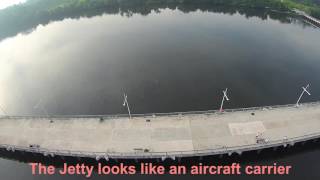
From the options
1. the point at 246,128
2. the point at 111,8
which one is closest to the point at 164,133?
the point at 246,128

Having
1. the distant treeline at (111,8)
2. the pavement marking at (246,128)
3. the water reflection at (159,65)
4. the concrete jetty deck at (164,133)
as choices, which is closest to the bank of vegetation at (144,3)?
the distant treeline at (111,8)

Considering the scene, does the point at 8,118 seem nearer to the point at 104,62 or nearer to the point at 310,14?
the point at 104,62

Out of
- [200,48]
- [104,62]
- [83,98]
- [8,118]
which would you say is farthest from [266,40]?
[8,118]

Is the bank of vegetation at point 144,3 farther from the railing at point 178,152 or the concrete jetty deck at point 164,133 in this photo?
the railing at point 178,152

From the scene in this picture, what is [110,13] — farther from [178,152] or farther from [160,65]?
[178,152]

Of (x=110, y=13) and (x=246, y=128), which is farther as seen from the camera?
(x=110, y=13)

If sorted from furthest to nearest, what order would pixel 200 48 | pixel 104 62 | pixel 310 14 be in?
pixel 310 14 → pixel 200 48 → pixel 104 62
